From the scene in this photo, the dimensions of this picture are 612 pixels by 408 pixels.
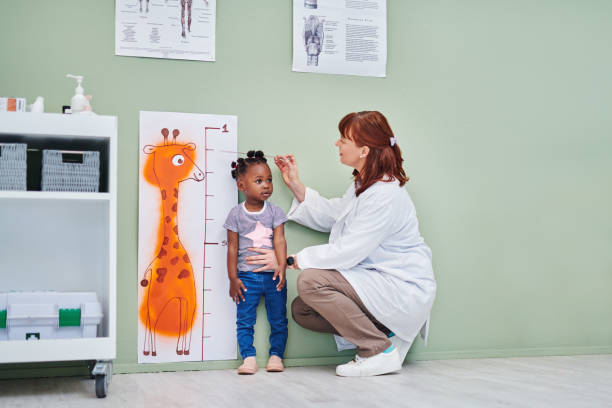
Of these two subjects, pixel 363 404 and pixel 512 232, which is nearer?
pixel 363 404

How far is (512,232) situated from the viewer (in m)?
3.19

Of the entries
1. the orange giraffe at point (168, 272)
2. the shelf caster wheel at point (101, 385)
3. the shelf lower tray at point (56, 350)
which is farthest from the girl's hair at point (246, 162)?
the shelf caster wheel at point (101, 385)

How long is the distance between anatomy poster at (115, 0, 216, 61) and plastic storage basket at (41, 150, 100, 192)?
619 millimetres

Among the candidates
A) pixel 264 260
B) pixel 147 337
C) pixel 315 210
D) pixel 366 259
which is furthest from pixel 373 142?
pixel 147 337

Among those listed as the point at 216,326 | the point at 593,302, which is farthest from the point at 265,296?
the point at 593,302

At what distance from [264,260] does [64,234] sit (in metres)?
0.78

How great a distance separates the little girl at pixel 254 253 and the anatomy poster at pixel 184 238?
0.27 ft

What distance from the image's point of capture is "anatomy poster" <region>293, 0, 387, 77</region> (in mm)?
2939

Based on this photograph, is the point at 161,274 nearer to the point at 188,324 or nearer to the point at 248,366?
the point at 188,324

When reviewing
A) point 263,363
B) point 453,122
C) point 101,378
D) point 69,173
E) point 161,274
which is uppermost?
point 453,122

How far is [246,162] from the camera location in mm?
2766

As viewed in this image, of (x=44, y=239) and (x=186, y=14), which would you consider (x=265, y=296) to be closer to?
(x=44, y=239)

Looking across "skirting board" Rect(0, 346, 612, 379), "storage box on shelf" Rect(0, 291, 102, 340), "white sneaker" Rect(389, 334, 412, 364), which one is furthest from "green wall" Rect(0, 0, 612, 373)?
"storage box on shelf" Rect(0, 291, 102, 340)

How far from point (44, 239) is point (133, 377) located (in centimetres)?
63
